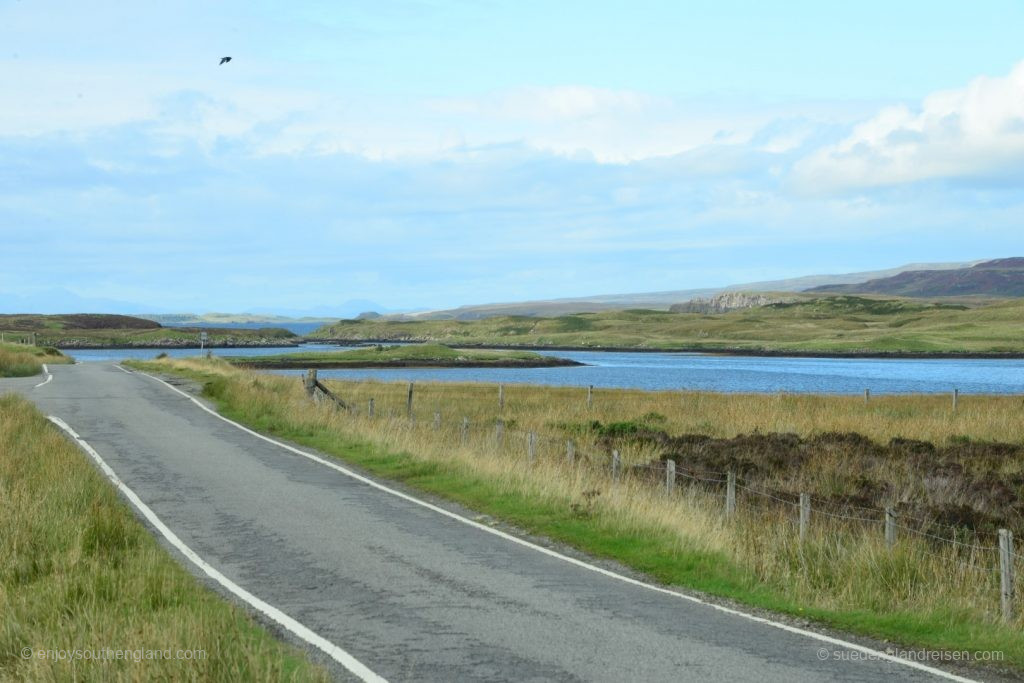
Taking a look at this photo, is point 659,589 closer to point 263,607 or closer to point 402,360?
point 263,607

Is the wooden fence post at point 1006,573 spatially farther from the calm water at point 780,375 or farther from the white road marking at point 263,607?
the calm water at point 780,375

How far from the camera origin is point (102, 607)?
31.0 feet

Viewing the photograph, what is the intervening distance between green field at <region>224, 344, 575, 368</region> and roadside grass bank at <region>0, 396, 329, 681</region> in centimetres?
9072

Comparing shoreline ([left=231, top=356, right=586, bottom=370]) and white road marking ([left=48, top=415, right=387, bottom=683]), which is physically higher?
white road marking ([left=48, top=415, right=387, bottom=683])

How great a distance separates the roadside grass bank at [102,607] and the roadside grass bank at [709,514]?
18.4ft

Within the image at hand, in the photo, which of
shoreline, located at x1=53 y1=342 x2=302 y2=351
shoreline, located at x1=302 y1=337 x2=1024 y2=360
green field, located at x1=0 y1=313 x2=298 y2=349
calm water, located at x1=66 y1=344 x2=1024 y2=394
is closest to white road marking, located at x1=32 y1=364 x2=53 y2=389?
calm water, located at x1=66 y1=344 x2=1024 y2=394

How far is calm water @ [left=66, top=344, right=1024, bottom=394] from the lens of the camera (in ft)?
244

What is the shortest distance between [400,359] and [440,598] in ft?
347

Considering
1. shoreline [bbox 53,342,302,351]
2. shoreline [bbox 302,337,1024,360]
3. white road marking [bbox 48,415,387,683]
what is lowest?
shoreline [bbox 302,337,1024,360]

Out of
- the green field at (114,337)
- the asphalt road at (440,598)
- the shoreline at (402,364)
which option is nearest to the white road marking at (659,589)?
the asphalt road at (440,598)

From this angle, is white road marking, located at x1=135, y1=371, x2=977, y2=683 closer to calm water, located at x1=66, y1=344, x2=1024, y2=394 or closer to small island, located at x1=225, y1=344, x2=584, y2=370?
calm water, located at x1=66, y1=344, x2=1024, y2=394

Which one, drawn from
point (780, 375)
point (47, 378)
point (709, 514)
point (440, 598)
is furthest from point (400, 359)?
point (440, 598)

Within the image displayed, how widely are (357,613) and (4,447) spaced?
37.9 ft

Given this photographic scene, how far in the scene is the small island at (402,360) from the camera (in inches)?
4262
